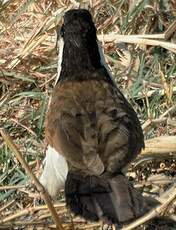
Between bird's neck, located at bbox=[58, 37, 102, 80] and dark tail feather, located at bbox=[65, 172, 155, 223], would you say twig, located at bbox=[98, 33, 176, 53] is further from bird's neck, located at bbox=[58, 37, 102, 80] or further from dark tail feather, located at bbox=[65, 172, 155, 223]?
dark tail feather, located at bbox=[65, 172, 155, 223]

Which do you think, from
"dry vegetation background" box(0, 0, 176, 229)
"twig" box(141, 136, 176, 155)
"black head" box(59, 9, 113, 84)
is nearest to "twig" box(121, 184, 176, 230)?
"dry vegetation background" box(0, 0, 176, 229)

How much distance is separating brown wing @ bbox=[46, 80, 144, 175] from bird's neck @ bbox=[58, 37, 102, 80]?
10 cm

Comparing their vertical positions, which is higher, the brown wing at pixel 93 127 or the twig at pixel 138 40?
the twig at pixel 138 40

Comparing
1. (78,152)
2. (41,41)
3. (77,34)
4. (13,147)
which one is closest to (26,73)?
(41,41)

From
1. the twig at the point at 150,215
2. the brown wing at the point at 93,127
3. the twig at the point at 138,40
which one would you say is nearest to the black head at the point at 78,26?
the brown wing at the point at 93,127

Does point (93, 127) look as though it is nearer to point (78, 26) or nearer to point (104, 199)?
point (104, 199)

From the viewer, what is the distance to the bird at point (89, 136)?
4527 mm

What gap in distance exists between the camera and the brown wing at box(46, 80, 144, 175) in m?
4.74

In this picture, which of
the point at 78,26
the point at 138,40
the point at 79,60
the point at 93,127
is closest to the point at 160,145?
the point at 93,127

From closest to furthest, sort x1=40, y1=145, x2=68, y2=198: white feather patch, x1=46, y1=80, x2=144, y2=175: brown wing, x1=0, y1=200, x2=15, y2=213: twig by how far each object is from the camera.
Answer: x1=46, y1=80, x2=144, y2=175: brown wing, x1=40, y1=145, x2=68, y2=198: white feather patch, x1=0, y1=200, x2=15, y2=213: twig

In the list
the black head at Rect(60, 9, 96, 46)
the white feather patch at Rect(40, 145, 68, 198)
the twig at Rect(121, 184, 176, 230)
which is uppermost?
the black head at Rect(60, 9, 96, 46)

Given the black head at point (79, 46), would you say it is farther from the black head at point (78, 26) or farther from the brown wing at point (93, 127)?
the brown wing at point (93, 127)

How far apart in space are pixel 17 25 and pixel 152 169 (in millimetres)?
1860

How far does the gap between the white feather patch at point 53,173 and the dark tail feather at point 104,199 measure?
0.86ft
